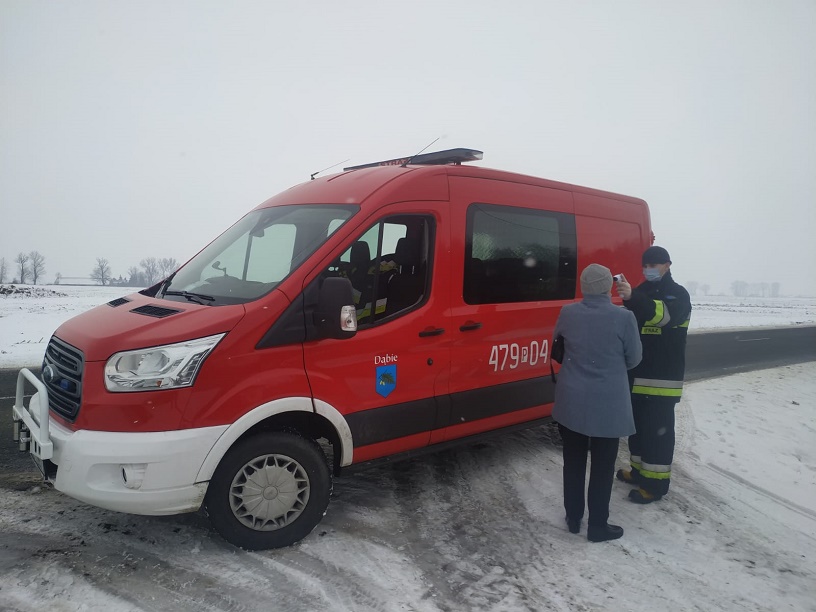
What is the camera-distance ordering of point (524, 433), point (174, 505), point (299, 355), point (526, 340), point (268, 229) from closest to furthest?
Result: 1. point (174, 505)
2. point (299, 355)
3. point (268, 229)
4. point (526, 340)
5. point (524, 433)

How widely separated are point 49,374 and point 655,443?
4357 millimetres

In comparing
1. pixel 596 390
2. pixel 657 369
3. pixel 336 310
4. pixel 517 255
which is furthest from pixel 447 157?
pixel 657 369

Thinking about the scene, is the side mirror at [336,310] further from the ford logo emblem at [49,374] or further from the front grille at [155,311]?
the ford logo emblem at [49,374]

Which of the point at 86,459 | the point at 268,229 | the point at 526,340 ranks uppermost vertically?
the point at 268,229

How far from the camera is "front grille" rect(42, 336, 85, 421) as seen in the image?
3100 mm

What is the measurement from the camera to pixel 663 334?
4453mm

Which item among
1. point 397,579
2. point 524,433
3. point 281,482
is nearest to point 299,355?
point 281,482

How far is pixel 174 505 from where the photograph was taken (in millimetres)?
3084

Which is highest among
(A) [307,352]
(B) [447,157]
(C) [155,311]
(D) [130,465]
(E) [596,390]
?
(B) [447,157]

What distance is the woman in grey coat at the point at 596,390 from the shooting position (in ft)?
12.0

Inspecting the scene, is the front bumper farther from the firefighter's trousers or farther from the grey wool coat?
the firefighter's trousers

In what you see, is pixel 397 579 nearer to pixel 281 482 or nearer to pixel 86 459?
pixel 281 482

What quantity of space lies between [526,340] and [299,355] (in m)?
2.16

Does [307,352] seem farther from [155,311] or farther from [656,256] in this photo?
[656,256]
